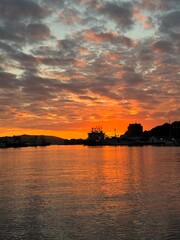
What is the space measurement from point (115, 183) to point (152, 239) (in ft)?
105

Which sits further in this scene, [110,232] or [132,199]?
[132,199]

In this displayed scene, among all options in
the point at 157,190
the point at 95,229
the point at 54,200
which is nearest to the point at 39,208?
the point at 54,200

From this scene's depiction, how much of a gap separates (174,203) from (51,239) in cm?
1653

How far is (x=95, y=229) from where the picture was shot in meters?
28.9

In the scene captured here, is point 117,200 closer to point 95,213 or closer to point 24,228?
point 95,213

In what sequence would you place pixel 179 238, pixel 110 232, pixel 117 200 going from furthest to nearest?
1. pixel 117 200
2. pixel 110 232
3. pixel 179 238

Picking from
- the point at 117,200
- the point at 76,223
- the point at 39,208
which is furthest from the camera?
the point at 117,200

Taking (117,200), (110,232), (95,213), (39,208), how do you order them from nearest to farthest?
(110,232) → (95,213) → (39,208) → (117,200)

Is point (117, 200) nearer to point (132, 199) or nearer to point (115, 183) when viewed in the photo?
point (132, 199)

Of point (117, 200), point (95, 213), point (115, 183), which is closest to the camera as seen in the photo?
point (95, 213)

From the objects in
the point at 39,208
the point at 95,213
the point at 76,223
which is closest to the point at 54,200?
the point at 39,208

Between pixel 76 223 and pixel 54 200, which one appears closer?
pixel 76 223

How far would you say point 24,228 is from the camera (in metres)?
29.4

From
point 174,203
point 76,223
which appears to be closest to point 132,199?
point 174,203
